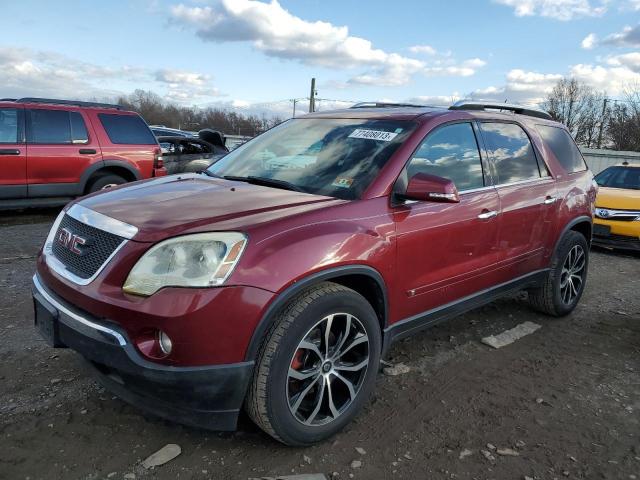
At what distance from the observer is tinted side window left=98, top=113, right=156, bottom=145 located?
864 cm

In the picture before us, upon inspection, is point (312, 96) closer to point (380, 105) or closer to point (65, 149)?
point (65, 149)

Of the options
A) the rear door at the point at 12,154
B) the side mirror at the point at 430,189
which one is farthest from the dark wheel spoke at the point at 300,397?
the rear door at the point at 12,154

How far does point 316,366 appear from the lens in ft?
8.70

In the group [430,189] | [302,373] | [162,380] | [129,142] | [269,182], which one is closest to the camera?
[162,380]

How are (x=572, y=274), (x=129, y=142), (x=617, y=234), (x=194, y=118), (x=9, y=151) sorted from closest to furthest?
(x=572, y=274) < (x=9, y=151) < (x=617, y=234) < (x=129, y=142) < (x=194, y=118)

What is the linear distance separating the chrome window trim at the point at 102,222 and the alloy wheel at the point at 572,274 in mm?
3765

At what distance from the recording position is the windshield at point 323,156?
311 centimetres

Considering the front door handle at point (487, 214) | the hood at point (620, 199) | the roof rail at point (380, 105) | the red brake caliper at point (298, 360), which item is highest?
the roof rail at point (380, 105)

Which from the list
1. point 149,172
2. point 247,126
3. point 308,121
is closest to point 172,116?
point 247,126

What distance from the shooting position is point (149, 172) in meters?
9.00

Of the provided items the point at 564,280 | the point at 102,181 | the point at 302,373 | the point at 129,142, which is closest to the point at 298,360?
the point at 302,373

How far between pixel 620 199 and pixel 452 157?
587 centimetres

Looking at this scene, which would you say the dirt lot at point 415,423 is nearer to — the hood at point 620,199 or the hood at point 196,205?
the hood at point 196,205

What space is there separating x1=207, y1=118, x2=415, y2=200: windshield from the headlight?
34.0 inches
